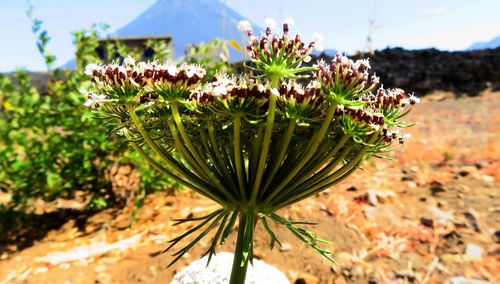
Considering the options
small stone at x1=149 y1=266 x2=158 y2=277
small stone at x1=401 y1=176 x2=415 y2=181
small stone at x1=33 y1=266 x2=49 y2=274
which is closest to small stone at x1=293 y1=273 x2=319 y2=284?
small stone at x1=149 y1=266 x2=158 y2=277

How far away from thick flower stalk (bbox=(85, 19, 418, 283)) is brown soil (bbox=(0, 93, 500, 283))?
7.57 ft

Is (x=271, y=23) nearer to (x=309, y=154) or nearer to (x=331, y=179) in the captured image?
(x=309, y=154)

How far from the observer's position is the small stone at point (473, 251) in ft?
13.4

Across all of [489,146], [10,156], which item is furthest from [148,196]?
[489,146]

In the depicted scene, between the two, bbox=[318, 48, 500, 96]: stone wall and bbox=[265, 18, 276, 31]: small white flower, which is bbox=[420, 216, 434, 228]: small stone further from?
bbox=[318, 48, 500, 96]: stone wall

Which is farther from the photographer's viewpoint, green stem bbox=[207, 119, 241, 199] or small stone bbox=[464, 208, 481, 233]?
small stone bbox=[464, 208, 481, 233]

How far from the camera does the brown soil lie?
4.07 meters

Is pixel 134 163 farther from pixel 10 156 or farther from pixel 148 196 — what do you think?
pixel 10 156

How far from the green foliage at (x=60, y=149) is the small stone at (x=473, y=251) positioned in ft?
11.4

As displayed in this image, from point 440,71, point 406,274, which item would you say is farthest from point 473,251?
point 440,71

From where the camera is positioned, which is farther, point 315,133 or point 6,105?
point 6,105

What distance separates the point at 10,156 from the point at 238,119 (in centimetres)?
444

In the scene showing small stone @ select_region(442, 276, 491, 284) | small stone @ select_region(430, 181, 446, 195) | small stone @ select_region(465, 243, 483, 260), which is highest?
small stone @ select_region(430, 181, 446, 195)

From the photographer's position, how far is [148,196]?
5719 mm
